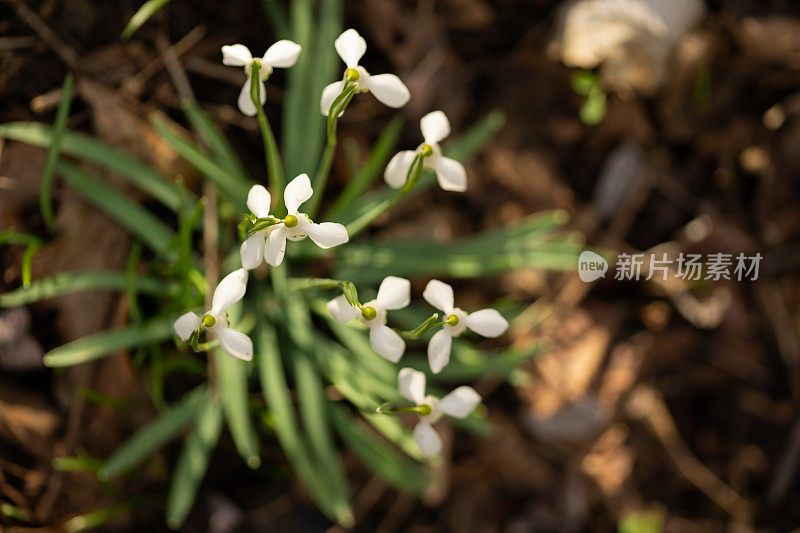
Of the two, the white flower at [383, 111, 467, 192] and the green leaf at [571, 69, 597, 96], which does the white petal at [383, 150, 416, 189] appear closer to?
the white flower at [383, 111, 467, 192]

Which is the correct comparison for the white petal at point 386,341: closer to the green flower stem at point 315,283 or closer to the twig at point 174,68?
the green flower stem at point 315,283

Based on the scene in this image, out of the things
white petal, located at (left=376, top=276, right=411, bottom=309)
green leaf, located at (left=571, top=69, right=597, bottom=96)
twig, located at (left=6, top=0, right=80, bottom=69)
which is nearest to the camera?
white petal, located at (left=376, top=276, right=411, bottom=309)

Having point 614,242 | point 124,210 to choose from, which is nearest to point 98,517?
point 124,210

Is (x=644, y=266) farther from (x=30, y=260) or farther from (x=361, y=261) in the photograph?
(x=30, y=260)

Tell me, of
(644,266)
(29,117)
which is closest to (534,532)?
(644,266)

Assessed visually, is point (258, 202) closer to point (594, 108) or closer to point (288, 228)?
point (288, 228)

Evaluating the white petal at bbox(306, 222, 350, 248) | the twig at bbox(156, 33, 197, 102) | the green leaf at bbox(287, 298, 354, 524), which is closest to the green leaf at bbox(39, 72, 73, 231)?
→ the twig at bbox(156, 33, 197, 102)
